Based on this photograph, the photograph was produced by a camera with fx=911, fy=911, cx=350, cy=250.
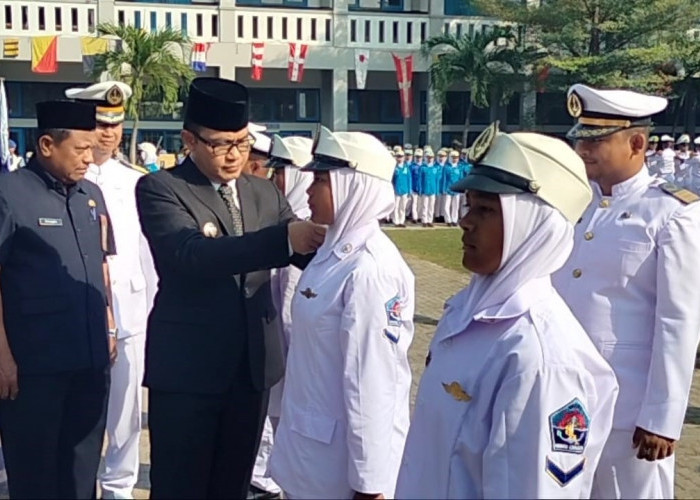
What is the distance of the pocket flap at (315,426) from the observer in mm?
3117

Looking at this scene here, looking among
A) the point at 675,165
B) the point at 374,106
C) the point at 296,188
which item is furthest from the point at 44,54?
the point at 296,188

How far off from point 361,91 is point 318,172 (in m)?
27.6

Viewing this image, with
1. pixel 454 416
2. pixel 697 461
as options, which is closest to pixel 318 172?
pixel 454 416

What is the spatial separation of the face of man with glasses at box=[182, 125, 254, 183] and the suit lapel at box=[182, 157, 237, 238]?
0.02 metres

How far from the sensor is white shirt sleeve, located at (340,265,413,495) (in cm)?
304

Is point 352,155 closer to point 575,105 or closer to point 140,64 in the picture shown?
point 575,105

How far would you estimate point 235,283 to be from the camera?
348 cm

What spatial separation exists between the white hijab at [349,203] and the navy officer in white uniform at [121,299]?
188cm

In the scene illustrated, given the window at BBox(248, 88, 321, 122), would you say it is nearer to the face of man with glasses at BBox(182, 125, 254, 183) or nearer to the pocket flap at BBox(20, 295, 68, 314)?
the pocket flap at BBox(20, 295, 68, 314)

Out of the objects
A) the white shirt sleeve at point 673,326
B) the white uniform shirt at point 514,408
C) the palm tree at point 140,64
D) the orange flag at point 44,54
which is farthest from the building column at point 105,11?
the white uniform shirt at point 514,408

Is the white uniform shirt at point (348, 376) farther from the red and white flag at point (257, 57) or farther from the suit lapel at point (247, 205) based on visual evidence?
the red and white flag at point (257, 57)

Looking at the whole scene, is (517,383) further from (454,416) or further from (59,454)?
(59,454)

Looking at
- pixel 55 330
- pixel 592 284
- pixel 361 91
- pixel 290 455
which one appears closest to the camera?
pixel 290 455

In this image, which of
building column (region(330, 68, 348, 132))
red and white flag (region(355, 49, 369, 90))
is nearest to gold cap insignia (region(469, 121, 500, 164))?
red and white flag (region(355, 49, 369, 90))
